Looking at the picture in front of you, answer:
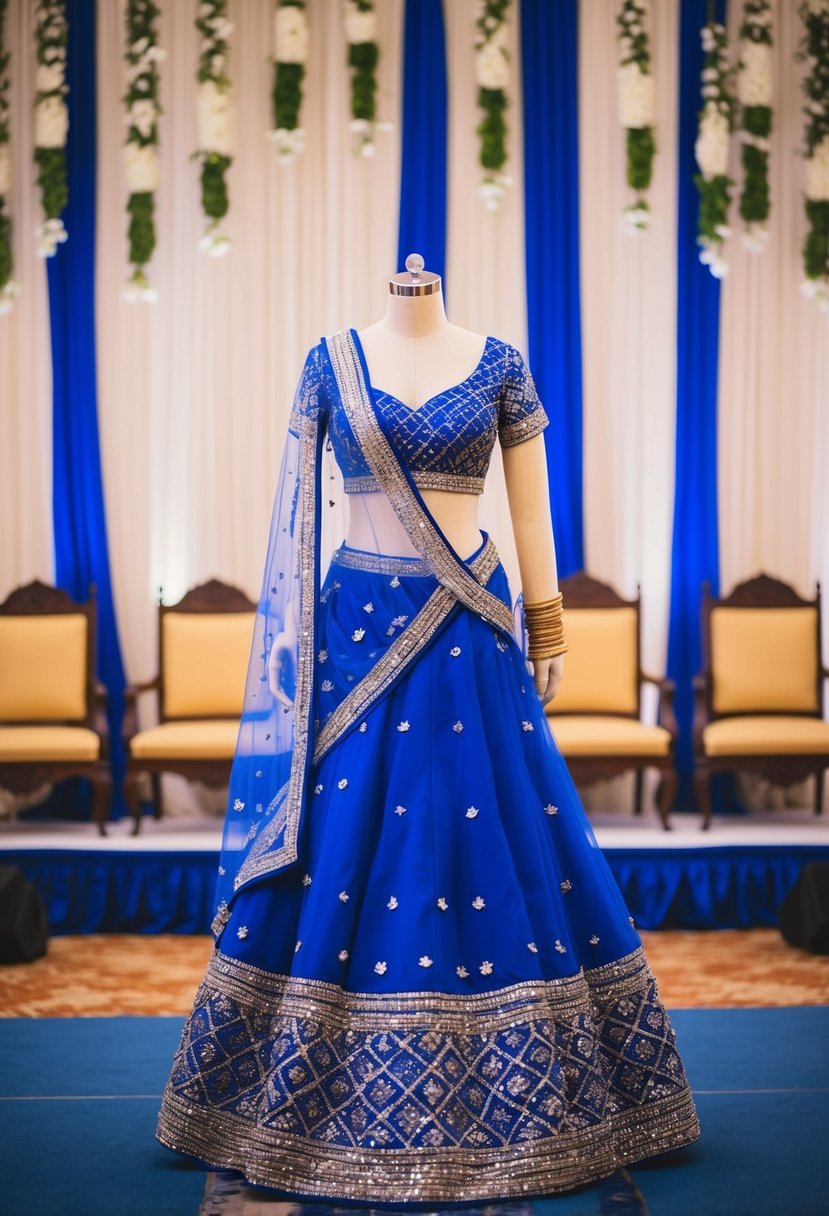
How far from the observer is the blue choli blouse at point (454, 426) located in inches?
113

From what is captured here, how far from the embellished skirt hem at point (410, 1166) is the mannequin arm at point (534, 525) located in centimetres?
88

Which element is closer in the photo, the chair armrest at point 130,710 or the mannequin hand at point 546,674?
the mannequin hand at point 546,674

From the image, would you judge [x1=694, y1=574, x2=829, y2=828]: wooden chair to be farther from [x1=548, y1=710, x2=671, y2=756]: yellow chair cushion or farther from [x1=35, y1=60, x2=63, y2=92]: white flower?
[x1=35, y1=60, x2=63, y2=92]: white flower

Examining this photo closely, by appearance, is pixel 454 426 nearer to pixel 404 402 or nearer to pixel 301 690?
pixel 404 402

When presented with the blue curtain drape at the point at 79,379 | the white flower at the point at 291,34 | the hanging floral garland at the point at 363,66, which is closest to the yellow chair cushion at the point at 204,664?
the blue curtain drape at the point at 79,379

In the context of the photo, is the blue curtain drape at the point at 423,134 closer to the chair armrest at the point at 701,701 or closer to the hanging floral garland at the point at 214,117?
the hanging floral garland at the point at 214,117

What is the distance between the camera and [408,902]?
2.67 m

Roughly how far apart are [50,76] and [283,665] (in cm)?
410

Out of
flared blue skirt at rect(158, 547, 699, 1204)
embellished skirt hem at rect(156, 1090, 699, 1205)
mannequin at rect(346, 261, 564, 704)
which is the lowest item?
embellished skirt hem at rect(156, 1090, 699, 1205)

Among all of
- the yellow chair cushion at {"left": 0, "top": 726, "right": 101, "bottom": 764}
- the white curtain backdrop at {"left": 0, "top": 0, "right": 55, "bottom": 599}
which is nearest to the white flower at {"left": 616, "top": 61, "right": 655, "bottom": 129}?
the white curtain backdrop at {"left": 0, "top": 0, "right": 55, "bottom": 599}

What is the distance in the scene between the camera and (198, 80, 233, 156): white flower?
6.14 metres

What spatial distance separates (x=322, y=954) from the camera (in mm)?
2658

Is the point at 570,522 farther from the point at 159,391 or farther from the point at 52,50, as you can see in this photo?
the point at 52,50

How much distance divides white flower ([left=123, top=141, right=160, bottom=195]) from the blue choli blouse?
3566mm
